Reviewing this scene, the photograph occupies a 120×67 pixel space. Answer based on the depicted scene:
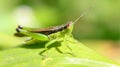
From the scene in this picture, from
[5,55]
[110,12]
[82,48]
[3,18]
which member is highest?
[110,12]

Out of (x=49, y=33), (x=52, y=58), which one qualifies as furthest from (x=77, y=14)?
(x=52, y=58)

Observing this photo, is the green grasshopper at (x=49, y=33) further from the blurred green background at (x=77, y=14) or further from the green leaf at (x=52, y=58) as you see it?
the blurred green background at (x=77, y=14)

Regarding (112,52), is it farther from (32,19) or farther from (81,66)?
(81,66)

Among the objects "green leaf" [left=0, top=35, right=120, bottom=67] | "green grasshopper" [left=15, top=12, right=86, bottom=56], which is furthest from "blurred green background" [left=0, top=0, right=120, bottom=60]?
"green leaf" [left=0, top=35, right=120, bottom=67]

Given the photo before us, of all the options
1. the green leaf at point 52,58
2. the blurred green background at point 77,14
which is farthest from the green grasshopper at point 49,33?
the blurred green background at point 77,14

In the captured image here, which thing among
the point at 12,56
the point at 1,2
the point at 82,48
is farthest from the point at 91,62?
the point at 1,2

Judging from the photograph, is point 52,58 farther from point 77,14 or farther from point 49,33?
point 77,14

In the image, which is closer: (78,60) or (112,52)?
(78,60)

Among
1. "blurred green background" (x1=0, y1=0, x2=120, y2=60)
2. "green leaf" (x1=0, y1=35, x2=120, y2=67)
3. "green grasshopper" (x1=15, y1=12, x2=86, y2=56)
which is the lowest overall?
"green leaf" (x1=0, y1=35, x2=120, y2=67)

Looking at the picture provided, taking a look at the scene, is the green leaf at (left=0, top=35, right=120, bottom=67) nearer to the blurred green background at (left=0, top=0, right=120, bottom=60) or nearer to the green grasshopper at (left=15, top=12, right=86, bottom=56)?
the green grasshopper at (left=15, top=12, right=86, bottom=56)
